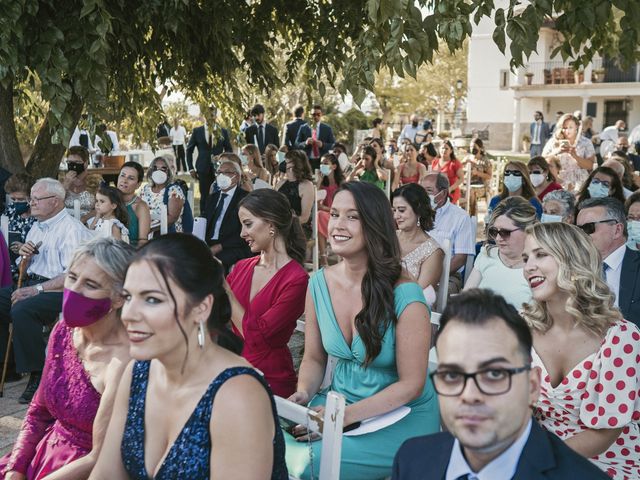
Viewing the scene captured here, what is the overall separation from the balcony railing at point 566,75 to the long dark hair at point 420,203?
37.2m

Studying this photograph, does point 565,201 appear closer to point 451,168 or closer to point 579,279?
point 579,279

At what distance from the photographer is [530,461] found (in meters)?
1.82

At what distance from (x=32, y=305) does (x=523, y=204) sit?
11.9 feet

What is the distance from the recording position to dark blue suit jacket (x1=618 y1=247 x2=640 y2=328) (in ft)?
14.1

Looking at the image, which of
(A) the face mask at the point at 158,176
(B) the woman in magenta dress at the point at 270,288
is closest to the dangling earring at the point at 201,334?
(B) the woman in magenta dress at the point at 270,288

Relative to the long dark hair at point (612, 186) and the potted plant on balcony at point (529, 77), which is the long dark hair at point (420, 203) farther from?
the potted plant on balcony at point (529, 77)

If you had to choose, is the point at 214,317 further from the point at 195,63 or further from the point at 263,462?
the point at 195,63

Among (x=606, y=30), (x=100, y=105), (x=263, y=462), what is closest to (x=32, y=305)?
(x=100, y=105)

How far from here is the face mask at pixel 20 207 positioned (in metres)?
6.59

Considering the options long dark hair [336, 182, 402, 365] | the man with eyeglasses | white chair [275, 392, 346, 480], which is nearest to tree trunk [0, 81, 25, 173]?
long dark hair [336, 182, 402, 365]

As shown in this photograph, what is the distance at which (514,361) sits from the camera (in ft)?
5.78

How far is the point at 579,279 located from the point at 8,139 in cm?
668

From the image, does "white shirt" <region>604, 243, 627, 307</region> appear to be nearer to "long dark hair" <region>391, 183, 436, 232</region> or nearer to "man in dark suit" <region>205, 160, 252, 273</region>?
"long dark hair" <region>391, 183, 436, 232</region>

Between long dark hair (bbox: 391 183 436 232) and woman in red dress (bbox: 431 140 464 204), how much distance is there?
5.90 m
